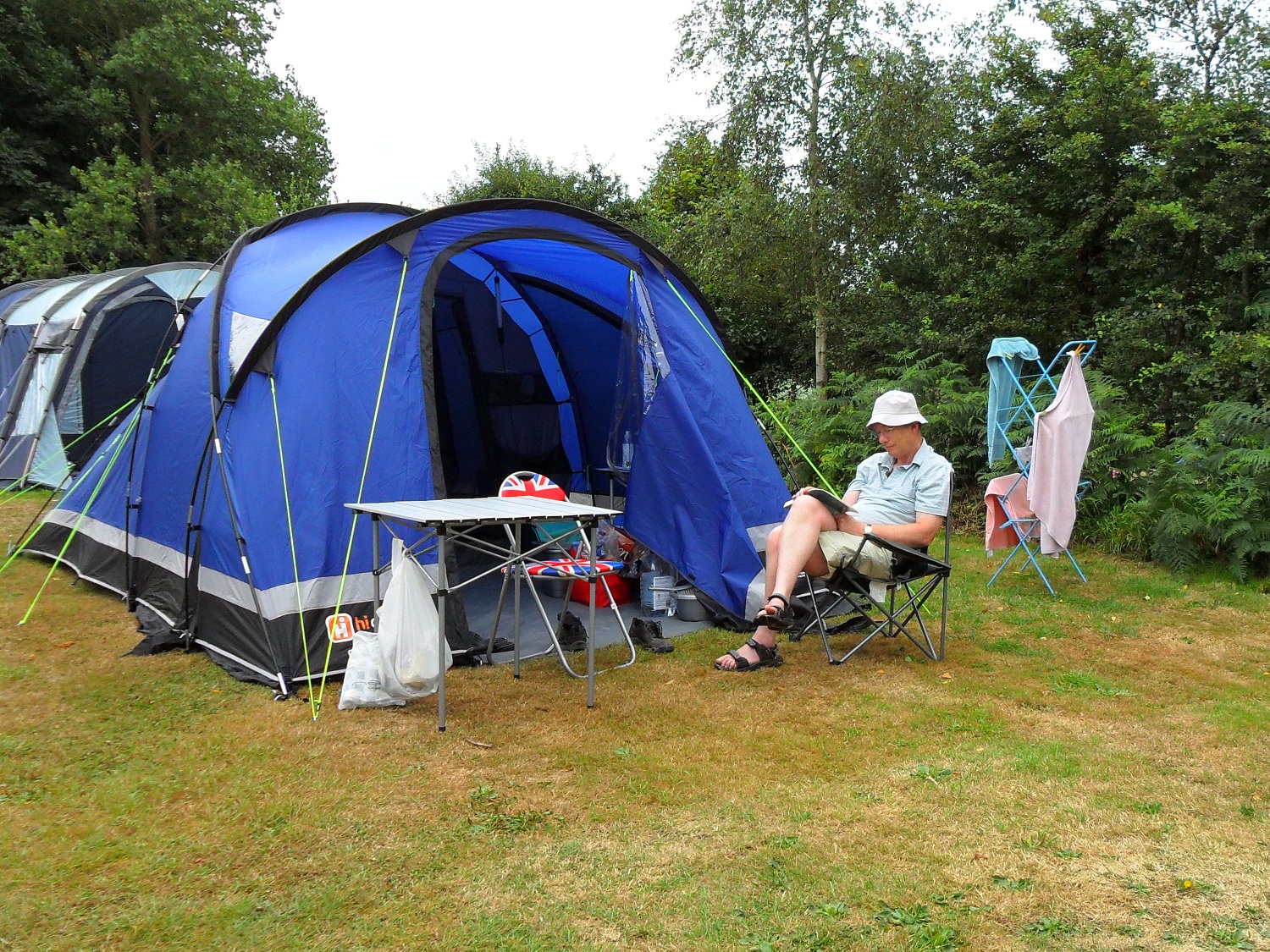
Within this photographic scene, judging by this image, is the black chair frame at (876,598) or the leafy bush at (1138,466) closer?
the black chair frame at (876,598)

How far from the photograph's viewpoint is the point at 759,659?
152 inches

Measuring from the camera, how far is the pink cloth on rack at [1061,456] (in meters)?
4.89

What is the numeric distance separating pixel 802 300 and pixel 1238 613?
6.02m

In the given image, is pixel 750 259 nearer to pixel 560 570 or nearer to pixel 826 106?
pixel 826 106

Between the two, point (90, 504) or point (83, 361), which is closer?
point (90, 504)

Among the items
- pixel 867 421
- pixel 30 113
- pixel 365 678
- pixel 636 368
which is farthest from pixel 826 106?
pixel 30 113

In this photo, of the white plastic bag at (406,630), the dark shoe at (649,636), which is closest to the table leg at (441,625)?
the white plastic bag at (406,630)

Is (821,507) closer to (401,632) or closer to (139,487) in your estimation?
(401,632)

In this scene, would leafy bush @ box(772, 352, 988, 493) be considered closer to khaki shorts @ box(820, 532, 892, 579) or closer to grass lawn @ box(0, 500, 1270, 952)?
grass lawn @ box(0, 500, 1270, 952)

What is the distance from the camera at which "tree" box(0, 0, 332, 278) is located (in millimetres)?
12258

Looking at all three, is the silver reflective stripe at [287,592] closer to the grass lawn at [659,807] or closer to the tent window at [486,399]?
the grass lawn at [659,807]

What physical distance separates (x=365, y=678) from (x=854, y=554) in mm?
1924

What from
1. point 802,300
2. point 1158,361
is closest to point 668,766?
point 1158,361

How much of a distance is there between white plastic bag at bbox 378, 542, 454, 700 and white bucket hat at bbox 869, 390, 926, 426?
6.35ft
